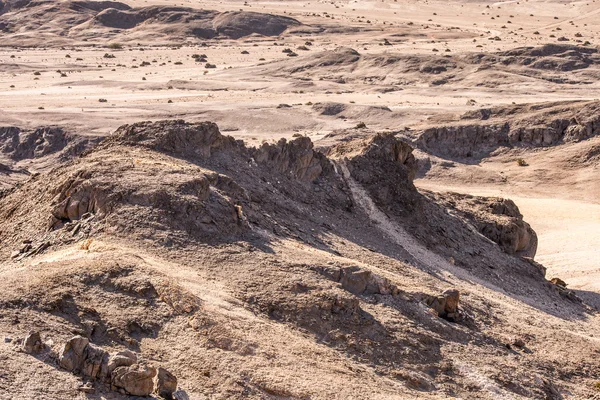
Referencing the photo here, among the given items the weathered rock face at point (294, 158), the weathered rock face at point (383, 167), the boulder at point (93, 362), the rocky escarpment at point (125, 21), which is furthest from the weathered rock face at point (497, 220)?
the rocky escarpment at point (125, 21)

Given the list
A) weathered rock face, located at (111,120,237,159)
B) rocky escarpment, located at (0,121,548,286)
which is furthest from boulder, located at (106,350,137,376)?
weathered rock face, located at (111,120,237,159)

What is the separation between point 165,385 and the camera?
968 centimetres

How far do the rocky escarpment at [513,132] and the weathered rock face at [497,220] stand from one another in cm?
1442

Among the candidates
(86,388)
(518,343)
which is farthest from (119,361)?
(518,343)

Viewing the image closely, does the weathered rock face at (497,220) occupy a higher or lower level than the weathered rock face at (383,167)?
lower

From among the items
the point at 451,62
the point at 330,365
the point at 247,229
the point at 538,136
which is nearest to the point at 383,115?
the point at 538,136

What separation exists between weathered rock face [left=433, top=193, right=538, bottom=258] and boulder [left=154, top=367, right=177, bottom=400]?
13149mm

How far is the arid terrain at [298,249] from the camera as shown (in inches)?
420

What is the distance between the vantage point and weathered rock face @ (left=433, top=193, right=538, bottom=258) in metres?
21.9

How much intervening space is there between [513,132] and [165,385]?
30.8 m

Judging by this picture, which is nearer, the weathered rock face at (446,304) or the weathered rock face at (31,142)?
the weathered rock face at (446,304)

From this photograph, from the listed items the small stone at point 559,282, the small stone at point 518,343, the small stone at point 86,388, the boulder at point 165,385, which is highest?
the small stone at point 86,388

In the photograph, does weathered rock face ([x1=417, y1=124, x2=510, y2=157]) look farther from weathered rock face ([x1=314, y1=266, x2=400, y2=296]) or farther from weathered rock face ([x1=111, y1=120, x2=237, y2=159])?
weathered rock face ([x1=314, y1=266, x2=400, y2=296])

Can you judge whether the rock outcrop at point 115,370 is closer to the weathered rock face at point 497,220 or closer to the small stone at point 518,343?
the small stone at point 518,343
